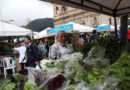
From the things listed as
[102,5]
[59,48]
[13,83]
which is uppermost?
[102,5]

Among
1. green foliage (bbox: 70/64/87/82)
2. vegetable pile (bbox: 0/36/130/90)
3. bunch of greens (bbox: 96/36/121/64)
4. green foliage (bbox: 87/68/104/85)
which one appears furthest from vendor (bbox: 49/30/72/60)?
green foliage (bbox: 87/68/104/85)

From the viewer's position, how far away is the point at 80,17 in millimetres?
29797

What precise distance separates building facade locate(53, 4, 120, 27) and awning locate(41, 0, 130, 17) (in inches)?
902

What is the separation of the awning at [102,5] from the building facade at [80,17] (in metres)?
22.9

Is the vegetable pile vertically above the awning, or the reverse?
the awning

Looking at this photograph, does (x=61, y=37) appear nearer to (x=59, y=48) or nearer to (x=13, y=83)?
(x=59, y=48)

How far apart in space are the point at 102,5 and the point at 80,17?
2712 cm

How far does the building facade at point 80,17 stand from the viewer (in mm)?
26844

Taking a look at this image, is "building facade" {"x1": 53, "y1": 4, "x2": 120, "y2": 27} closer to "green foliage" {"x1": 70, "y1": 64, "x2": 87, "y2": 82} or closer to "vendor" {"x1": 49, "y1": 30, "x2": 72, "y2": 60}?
"vendor" {"x1": 49, "y1": 30, "x2": 72, "y2": 60}

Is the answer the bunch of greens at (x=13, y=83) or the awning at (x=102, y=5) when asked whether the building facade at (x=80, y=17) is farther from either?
the bunch of greens at (x=13, y=83)

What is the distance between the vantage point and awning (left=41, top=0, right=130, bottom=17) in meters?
2.38

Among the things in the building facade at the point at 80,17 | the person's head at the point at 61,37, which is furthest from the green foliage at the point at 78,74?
the building facade at the point at 80,17

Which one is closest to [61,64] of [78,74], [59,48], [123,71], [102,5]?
[78,74]

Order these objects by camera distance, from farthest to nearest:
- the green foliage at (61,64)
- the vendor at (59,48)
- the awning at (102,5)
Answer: the awning at (102,5) < the vendor at (59,48) < the green foliage at (61,64)
